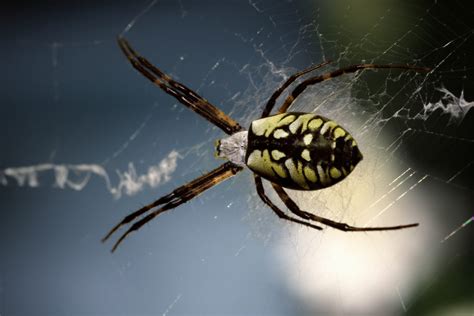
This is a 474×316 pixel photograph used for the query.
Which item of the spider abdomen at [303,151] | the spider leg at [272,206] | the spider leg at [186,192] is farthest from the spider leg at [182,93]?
the spider abdomen at [303,151]

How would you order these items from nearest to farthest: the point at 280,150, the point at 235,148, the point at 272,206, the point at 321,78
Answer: the point at 280,150
the point at 321,78
the point at 272,206
the point at 235,148

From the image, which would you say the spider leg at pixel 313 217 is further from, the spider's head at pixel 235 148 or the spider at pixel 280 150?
the spider's head at pixel 235 148

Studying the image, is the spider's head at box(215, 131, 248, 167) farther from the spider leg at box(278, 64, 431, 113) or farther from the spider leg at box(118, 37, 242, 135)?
the spider leg at box(278, 64, 431, 113)

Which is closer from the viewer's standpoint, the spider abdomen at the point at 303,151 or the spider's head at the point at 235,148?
the spider abdomen at the point at 303,151

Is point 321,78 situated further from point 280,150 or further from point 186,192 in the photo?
point 186,192

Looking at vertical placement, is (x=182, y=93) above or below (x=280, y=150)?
above

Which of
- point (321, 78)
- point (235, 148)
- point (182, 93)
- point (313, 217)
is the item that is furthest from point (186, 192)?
point (321, 78)

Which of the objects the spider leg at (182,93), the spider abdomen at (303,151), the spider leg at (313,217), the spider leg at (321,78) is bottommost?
the spider leg at (313,217)

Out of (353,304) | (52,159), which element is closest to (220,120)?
(353,304)
